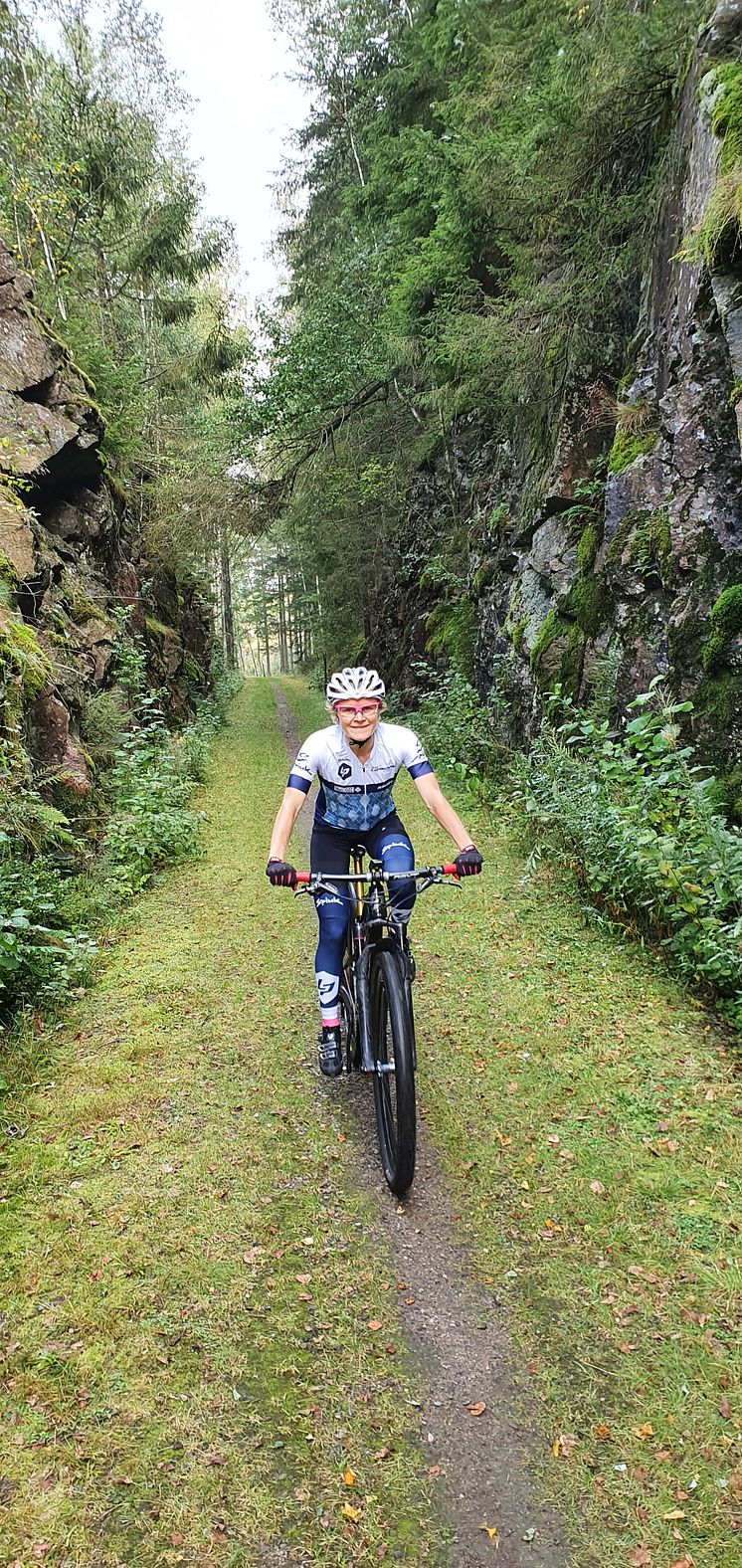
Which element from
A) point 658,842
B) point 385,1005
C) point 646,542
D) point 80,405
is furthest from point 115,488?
point 385,1005

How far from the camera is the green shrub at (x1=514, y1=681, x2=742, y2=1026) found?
5000mm

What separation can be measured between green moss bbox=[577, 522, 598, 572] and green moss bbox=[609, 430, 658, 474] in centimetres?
77

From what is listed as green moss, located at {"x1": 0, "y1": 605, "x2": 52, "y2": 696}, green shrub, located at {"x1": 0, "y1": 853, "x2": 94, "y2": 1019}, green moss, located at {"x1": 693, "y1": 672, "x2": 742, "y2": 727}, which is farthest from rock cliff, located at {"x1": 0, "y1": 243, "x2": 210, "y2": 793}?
green moss, located at {"x1": 693, "y1": 672, "x2": 742, "y2": 727}

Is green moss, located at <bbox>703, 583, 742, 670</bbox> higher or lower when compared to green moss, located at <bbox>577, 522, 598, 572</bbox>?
lower

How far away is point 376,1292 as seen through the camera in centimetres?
323

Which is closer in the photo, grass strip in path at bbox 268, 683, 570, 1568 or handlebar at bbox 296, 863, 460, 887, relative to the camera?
grass strip in path at bbox 268, 683, 570, 1568

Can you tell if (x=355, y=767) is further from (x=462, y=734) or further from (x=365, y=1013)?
(x=462, y=734)

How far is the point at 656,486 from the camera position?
23.7 ft

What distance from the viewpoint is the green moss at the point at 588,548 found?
8680 millimetres

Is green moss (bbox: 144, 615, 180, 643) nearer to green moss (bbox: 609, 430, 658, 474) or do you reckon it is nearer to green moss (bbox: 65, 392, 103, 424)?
green moss (bbox: 65, 392, 103, 424)

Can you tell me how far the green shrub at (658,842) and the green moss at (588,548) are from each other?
2.24 meters

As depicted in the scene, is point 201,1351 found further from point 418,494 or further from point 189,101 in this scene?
point 189,101

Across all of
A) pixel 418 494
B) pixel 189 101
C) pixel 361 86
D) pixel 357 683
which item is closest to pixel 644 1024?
pixel 357 683

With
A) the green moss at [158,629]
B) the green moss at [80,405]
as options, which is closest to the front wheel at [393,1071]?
the green moss at [80,405]
